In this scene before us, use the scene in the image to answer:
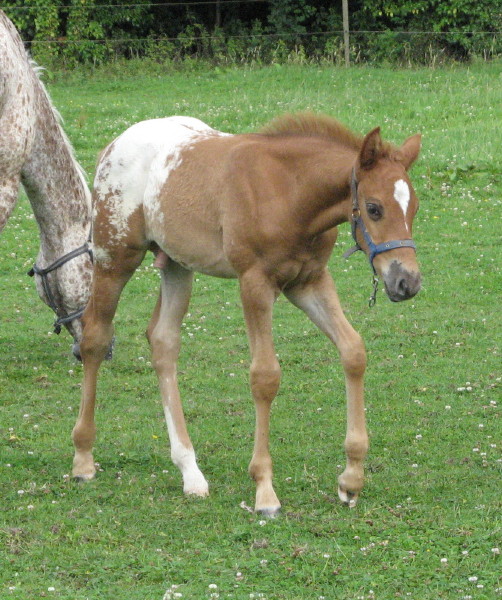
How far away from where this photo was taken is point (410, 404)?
24.2 ft

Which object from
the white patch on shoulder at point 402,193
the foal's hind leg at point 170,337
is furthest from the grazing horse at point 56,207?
the white patch on shoulder at point 402,193

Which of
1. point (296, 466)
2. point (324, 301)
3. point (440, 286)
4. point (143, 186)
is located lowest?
point (440, 286)

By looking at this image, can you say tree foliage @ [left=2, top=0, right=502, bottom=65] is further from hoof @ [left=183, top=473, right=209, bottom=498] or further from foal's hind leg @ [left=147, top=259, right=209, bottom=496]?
hoof @ [left=183, top=473, right=209, bottom=498]

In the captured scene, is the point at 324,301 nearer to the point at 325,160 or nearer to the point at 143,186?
the point at 325,160

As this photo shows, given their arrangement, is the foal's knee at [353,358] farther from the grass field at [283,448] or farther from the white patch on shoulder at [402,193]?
the white patch on shoulder at [402,193]

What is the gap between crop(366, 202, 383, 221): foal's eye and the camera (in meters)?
5.05

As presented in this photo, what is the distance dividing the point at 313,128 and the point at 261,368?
53.7 inches

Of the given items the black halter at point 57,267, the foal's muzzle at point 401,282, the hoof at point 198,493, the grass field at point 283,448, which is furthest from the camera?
the black halter at point 57,267

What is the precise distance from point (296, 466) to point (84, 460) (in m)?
1.31

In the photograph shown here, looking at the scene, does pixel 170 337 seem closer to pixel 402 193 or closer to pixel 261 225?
pixel 261 225

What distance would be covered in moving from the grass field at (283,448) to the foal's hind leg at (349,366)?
0.17 metres

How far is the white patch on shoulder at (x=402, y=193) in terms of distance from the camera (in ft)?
A: 16.5

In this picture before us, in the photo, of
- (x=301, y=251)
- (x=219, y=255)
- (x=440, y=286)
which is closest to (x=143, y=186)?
(x=219, y=255)

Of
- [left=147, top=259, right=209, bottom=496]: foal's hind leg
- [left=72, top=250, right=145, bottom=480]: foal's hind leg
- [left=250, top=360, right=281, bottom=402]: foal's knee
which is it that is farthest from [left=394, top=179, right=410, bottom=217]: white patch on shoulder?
[left=72, top=250, right=145, bottom=480]: foal's hind leg
